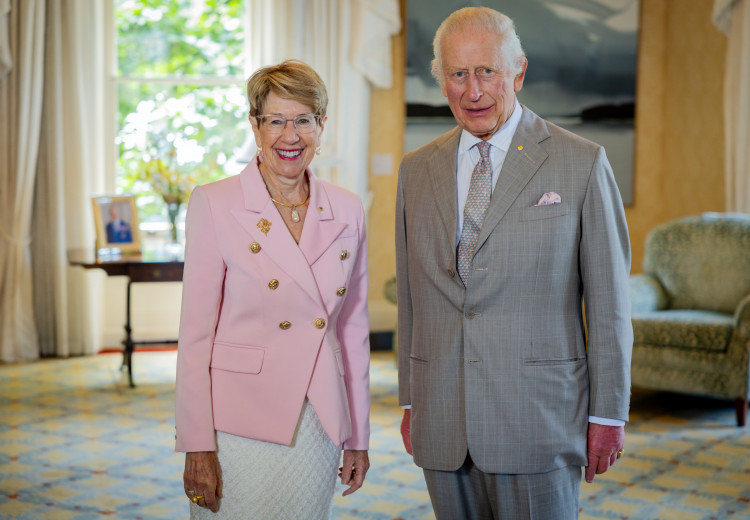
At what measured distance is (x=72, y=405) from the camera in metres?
5.18

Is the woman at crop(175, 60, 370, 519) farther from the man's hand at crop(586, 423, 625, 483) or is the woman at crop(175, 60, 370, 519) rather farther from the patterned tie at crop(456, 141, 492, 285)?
the man's hand at crop(586, 423, 625, 483)

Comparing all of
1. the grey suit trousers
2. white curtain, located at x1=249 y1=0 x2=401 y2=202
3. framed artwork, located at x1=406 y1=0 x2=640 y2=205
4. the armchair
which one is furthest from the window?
the grey suit trousers

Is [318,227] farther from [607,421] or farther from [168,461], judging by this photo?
[168,461]

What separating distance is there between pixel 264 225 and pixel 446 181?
428 millimetres

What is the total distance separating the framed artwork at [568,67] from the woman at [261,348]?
5034 millimetres

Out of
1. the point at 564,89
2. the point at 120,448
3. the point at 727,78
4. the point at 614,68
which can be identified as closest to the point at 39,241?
the point at 120,448

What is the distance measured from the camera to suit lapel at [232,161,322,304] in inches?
73.4

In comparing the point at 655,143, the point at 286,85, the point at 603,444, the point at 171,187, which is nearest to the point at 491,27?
the point at 286,85

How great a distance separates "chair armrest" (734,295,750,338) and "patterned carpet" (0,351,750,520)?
542mm

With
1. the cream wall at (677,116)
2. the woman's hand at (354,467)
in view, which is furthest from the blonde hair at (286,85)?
the cream wall at (677,116)

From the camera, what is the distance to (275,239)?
1.88 m

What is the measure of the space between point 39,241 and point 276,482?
5.34m

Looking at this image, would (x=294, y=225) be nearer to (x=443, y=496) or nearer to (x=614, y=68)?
(x=443, y=496)

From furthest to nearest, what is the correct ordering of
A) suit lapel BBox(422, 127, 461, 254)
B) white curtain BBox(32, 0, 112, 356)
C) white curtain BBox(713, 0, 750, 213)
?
white curtain BBox(32, 0, 112, 356) < white curtain BBox(713, 0, 750, 213) < suit lapel BBox(422, 127, 461, 254)
